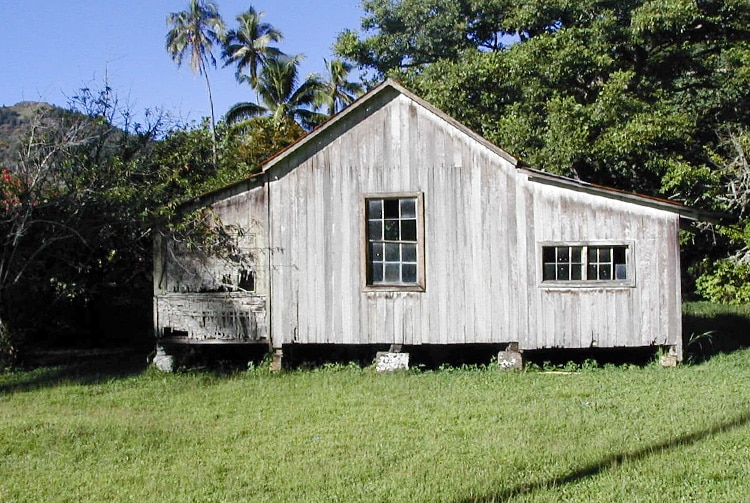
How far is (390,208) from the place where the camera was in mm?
13484

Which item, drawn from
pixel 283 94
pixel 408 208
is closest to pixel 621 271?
pixel 408 208

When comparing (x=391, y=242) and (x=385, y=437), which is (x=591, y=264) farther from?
(x=385, y=437)

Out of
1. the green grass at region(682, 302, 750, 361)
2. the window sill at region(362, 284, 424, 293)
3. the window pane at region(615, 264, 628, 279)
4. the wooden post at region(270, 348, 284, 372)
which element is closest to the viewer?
the window pane at region(615, 264, 628, 279)

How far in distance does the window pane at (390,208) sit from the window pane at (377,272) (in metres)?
0.86

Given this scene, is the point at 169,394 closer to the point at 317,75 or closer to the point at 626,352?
the point at 626,352

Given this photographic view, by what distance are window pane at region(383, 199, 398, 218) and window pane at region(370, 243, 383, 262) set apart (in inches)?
21.0

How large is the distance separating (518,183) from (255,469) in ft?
24.3

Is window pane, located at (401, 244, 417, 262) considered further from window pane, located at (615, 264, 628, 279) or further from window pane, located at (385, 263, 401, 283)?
window pane, located at (615, 264, 628, 279)

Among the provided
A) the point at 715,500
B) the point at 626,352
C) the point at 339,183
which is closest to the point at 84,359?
the point at 339,183

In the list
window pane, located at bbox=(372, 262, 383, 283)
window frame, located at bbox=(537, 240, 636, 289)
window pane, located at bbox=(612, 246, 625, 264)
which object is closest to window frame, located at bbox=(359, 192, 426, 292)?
window pane, located at bbox=(372, 262, 383, 283)

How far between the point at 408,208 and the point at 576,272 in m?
3.05

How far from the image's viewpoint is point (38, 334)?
16547 mm

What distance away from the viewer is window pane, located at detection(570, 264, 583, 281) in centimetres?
1301

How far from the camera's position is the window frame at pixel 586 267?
42.1 feet
